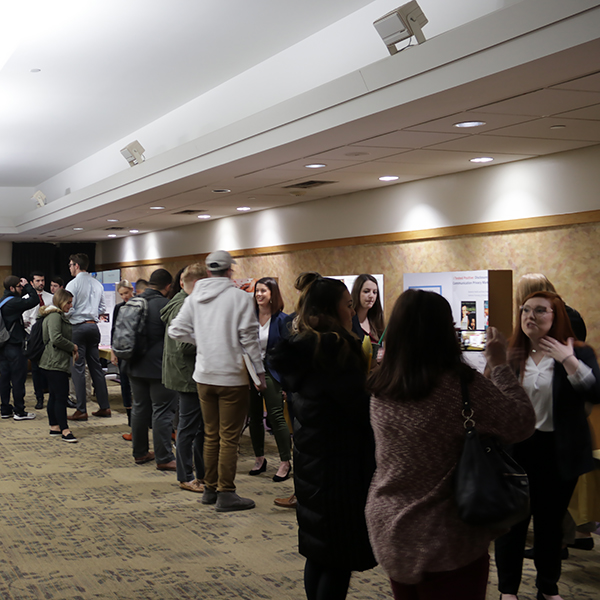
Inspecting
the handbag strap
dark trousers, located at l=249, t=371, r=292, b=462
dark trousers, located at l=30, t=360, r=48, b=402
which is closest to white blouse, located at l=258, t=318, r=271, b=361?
dark trousers, located at l=249, t=371, r=292, b=462

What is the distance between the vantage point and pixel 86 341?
8.77 meters

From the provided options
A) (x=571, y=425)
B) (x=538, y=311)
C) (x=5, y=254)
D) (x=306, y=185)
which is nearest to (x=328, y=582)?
(x=571, y=425)

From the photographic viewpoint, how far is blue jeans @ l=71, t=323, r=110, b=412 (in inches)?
338

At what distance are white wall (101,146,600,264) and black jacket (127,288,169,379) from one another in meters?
2.99

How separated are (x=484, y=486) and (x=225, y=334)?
9.49 feet

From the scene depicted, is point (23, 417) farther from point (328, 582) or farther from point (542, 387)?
point (542, 387)

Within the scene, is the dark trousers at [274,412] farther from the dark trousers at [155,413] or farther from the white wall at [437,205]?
the white wall at [437,205]

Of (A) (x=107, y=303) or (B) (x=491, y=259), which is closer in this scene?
(B) (x=491, y=259)

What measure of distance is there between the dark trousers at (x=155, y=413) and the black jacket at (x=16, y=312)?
10.7 feet

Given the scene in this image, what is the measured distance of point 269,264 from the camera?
10180 mm

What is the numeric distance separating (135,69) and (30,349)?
3.14 metres

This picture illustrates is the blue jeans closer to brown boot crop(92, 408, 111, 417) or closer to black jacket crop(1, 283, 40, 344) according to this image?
brown boot crop(92, 408, 111, 417)

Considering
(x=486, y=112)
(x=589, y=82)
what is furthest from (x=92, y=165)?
(x=589, y=82)

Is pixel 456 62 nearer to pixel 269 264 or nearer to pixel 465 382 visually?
pixel 465 382
